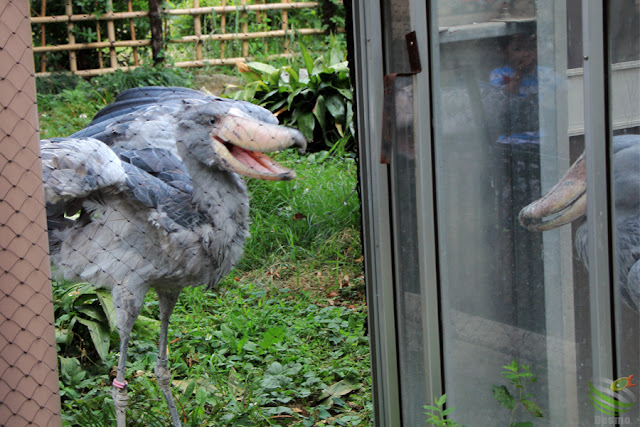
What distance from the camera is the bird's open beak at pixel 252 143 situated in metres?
2.15

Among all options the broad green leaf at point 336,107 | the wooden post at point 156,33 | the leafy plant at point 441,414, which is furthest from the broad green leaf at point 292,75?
the leafy plant at point 441,414

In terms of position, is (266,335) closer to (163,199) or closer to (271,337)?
(271,337)

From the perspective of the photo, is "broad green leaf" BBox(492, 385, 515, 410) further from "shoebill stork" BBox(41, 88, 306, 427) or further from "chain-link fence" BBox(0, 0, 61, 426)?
"chain-link fence" BBox(0, 0, 61, 426)

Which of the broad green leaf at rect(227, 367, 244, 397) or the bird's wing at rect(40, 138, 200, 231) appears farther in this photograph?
the broad green leaf at rect(227, 367, 244, 397)

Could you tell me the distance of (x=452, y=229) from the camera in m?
1.82

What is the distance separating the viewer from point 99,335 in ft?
11.0

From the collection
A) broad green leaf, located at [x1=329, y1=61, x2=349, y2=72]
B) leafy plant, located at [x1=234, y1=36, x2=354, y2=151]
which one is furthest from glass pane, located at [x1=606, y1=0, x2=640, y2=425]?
broad green leaf, located at [x1=329, y1=61, x2=349, y2=72]

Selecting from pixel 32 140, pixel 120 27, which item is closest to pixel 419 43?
pixel 32 140

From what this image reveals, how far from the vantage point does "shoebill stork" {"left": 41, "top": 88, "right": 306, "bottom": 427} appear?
2221mm

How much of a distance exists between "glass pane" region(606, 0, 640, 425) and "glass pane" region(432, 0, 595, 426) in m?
0.09

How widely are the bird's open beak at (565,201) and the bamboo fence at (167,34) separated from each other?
6600 mm

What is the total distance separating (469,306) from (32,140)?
1.13 m

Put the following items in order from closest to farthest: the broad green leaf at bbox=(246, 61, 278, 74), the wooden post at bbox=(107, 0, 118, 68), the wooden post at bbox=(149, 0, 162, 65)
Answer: the broad green leaf at bbox=(246, 61, 278, 74), the wooden post at bbox=(149, 0, 162, 65), the wooden post at bbox=(107, 0, 118, 68)

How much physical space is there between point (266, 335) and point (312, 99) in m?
3.05
